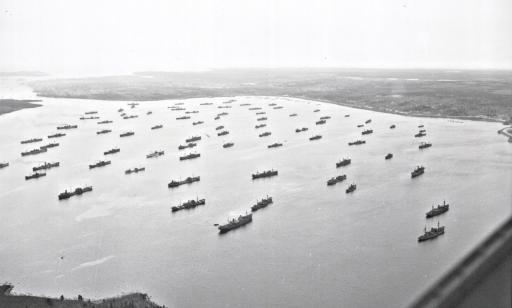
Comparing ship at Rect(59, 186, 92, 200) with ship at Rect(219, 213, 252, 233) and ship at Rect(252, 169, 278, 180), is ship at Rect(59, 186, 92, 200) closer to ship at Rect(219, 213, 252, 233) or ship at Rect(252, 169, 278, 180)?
ship at Rect(252, 169, 278, 180)

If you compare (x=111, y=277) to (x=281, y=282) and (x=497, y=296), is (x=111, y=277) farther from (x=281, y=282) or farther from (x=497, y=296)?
(x=497, y=296)

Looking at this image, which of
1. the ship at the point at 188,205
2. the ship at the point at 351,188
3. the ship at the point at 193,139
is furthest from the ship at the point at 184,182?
the ship at the point at 193,139

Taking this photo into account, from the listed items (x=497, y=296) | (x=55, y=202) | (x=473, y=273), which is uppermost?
(x=473, y=273)

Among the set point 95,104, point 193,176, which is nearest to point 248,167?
point 193,176

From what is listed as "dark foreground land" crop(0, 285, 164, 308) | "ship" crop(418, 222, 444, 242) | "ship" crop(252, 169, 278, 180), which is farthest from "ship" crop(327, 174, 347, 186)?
"dark foreground land" crop(0, 285, 164, 308)

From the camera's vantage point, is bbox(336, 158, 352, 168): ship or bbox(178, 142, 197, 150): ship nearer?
bbox(336, 158, 352, 168): ship
